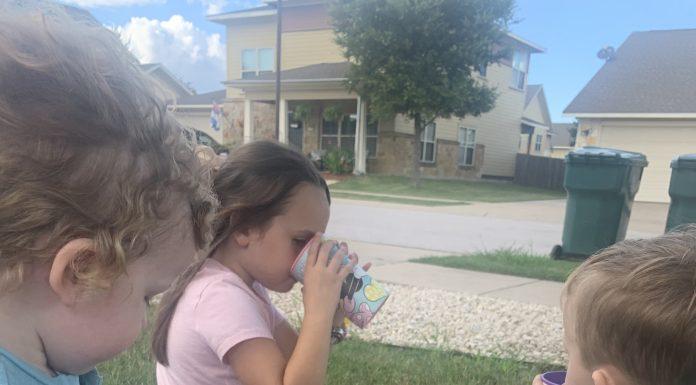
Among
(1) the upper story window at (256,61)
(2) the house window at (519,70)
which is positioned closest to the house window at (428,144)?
(2) the house window at (519,70)

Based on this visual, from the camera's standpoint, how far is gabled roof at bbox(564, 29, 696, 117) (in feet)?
65.5

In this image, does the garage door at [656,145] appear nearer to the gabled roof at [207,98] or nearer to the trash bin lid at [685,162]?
the trash bin lid at [685,162]

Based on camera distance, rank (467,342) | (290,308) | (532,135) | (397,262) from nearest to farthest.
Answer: (467,342), (290,308), (397,262), (532,135)

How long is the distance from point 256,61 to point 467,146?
10.7 metres

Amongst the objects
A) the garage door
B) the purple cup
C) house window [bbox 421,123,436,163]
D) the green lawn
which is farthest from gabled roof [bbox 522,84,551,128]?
the purple cup

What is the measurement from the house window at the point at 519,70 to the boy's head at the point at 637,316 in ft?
91.7

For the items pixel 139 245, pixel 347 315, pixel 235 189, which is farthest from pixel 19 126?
pixel 347 315

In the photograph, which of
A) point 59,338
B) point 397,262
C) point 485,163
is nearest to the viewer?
point 59,338

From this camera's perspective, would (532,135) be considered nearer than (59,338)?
No

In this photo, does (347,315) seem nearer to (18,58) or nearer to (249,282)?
(249,282)

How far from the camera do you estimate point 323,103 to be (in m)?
23.1

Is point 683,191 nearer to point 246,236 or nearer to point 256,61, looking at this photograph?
point 246,236

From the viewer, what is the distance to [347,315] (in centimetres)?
175

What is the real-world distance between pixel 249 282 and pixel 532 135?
114ft
